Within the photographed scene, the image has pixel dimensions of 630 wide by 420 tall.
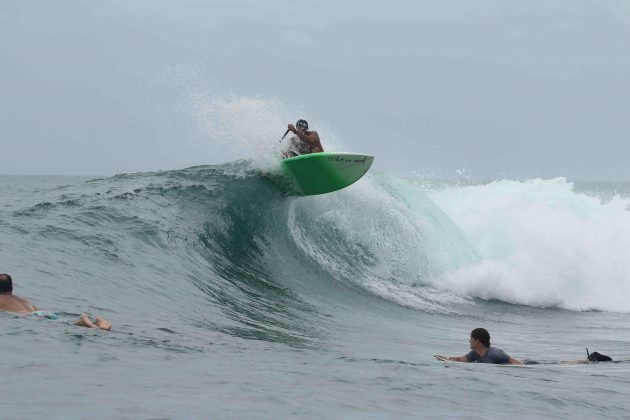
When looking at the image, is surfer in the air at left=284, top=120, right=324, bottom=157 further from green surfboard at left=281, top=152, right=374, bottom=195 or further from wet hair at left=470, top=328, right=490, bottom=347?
wet hair at left=470, top=328, right=490, bottom=347

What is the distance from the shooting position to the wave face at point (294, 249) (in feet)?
37.9

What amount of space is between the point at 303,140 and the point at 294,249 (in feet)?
7.67

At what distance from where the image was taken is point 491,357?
356 inches

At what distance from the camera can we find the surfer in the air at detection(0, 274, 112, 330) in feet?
26.8

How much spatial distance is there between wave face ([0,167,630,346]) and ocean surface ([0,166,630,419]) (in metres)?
0.05

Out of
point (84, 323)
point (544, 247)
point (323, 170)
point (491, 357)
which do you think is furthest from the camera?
point (544, 247)

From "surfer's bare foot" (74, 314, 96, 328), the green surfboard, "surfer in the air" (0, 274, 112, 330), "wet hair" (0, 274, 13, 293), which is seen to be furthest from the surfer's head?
"surfer's bare foot" (74, 314, 96, 328)

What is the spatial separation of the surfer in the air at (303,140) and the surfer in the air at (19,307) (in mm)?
8205

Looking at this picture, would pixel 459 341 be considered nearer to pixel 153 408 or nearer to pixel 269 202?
pixel 269 202

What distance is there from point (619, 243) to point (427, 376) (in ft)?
56.0

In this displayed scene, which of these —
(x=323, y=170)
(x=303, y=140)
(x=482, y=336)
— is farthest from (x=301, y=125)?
(x=482, y=336)

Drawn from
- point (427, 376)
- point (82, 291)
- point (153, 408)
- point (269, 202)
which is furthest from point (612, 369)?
point (269, 202)

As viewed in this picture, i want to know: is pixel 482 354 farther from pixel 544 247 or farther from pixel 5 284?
pixel 544 247

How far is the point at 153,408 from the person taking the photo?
5.68 meters
